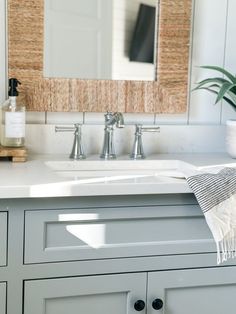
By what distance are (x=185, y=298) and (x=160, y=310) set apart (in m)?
0.08

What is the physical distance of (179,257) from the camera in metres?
1.30

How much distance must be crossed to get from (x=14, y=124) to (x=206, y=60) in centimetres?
73

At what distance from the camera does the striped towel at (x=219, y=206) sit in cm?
121

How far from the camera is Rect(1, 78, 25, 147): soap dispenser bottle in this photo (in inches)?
58.6

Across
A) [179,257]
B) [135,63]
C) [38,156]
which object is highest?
[135,63]

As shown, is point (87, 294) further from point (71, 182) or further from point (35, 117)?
point (35, 117)

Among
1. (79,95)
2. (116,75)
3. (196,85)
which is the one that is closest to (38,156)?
(79,95)

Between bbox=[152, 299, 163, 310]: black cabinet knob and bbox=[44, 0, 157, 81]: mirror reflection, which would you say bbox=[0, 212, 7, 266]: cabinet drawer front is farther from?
bbox=[44, 0, 157, 81]: mirror reflection

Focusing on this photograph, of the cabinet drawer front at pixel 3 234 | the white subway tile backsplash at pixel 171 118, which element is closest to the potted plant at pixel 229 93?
the white subway tile backsplash at pixel 171 118

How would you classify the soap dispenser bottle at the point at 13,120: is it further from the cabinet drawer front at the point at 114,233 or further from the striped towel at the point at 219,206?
the striped towel at the point at 219,206

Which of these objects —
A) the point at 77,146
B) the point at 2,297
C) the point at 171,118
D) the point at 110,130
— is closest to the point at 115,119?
the point at 110,130

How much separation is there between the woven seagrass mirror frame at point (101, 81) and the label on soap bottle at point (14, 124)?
0.11m

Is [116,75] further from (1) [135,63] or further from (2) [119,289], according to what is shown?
(2) [119,289]

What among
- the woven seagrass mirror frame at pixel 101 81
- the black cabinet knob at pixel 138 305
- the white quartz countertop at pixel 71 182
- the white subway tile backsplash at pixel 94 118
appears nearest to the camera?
the white quartz countertop at pixel 71 182
